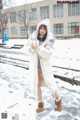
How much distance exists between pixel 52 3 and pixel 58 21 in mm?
4006

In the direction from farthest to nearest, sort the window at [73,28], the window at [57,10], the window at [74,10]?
the window at [57,10], the window at [73,28], the window at [74,10]

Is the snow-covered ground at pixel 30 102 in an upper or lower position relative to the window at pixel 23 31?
lower

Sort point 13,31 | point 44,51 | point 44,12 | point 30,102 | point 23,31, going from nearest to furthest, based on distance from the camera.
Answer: point 44,51 → point 30,102 → point 44,12 → point 23,31 → point 13,31

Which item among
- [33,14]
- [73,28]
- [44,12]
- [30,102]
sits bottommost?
[30,102]

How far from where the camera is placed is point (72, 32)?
5072 centimetres

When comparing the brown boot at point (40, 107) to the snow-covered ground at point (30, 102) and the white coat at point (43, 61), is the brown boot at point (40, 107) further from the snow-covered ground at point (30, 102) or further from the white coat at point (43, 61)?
the white coat at point (43, 61)

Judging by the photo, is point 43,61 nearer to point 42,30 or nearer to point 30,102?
point 42,30

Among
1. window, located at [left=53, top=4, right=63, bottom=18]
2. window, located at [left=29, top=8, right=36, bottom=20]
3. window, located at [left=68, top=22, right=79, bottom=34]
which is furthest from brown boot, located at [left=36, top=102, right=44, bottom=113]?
window, located at [left=29, top=8, right=36, bottom=20]

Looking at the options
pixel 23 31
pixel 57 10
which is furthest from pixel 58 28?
pixel 23 31

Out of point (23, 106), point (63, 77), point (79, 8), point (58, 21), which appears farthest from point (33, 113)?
point (58, 21)

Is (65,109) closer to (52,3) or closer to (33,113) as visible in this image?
(33,113)

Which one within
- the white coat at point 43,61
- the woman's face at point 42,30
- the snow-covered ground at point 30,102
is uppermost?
the woman's face at point 42,30

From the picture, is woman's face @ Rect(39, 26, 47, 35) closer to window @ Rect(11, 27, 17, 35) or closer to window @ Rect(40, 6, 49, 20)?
window @ Rect(40, 6, 49, 20)

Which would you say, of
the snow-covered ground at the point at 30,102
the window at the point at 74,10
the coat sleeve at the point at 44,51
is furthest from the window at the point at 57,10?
the coat sleeve at the point at 44,51
